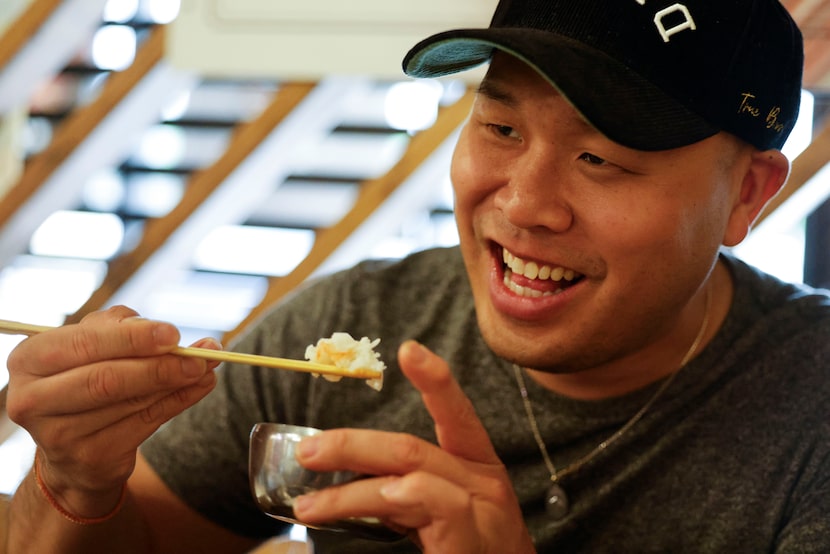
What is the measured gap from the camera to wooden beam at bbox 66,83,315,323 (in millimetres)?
3076

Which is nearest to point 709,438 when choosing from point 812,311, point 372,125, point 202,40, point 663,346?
point 663,346

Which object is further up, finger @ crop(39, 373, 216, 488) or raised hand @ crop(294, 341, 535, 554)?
raised hand @ crop(294, 341, 535, 554)

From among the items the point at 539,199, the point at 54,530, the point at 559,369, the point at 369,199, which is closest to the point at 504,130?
the point at 539,199

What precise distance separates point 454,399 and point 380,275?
70 cm

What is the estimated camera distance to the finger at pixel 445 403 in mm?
874

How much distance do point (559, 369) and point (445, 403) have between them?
0.39 metres

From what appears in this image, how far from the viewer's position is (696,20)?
1140 millimetres

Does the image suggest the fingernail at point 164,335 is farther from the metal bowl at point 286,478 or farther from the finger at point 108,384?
the metal bowl at point 286,478

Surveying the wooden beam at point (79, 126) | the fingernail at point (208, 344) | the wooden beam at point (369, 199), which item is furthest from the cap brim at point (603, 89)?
the wooden beam at point (79, 126)

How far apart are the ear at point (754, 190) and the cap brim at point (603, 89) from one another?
0.56 ft

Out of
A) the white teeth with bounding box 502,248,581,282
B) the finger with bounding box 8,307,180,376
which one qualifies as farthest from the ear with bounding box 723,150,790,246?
the finger with bounding box 8,307,180,376

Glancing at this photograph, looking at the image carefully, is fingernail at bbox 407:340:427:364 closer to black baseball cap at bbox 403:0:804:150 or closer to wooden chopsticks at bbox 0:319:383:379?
wooden chopsticks at bbox 0:319:383:379

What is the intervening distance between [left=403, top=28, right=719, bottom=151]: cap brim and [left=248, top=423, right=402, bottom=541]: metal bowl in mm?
476

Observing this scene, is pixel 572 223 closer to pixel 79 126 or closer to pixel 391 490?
pixel 391 490
